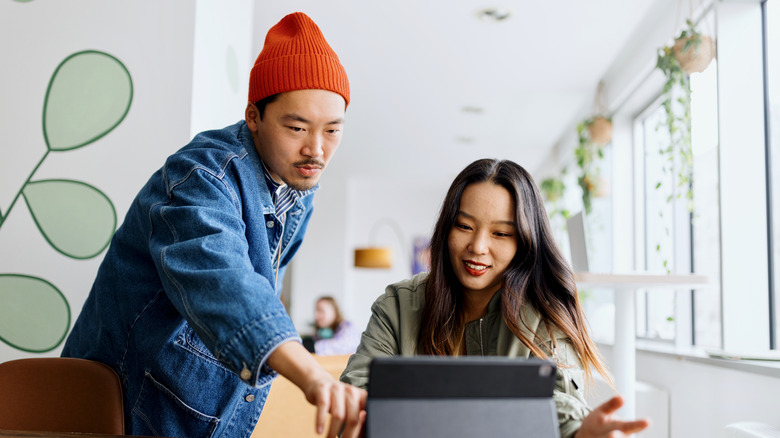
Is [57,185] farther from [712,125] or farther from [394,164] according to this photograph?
[394,164]


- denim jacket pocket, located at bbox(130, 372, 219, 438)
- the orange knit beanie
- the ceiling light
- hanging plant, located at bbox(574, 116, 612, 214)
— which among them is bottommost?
denim jacket pocket, located at bbox(130, 372, 219, 438)

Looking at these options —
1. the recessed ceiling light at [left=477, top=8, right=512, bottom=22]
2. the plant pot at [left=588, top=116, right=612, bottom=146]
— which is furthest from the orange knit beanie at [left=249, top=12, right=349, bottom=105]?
the plant pot at [left=588, top=116, right=612, bottom=146]

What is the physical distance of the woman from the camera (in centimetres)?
132

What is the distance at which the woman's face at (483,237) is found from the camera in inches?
55.2

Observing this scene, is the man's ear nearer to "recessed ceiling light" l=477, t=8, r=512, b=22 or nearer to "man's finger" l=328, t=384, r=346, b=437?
"man's finger" l=328, t=384, r=346, b=437

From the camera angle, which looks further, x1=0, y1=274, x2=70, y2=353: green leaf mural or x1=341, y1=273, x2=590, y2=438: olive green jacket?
x1=0, y1=274, x2=70, y2=353: green leaf mural

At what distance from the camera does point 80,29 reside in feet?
7.43

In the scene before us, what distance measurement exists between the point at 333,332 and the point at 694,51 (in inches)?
179

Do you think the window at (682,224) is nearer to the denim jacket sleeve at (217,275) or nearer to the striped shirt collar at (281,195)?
the striped shirt collar at (281,195)

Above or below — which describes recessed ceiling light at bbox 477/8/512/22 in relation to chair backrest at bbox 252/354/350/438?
above

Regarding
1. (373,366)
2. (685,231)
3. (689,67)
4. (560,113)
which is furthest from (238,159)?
(560,113)

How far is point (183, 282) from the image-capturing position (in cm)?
95

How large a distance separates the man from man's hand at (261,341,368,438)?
0.21m

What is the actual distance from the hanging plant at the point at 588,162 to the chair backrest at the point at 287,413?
3.68 m
